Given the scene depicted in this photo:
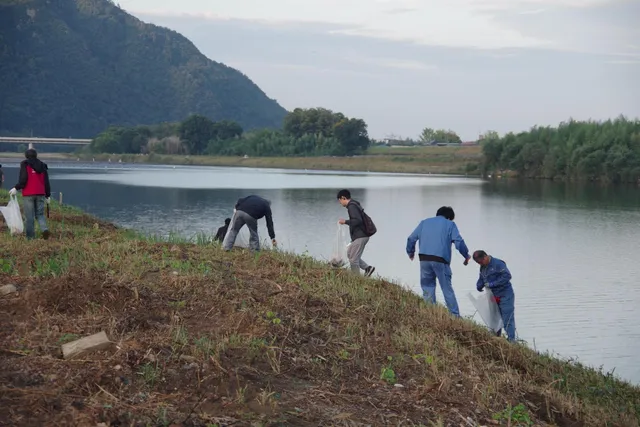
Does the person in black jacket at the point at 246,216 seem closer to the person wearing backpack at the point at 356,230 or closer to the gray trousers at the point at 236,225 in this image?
the gray trousers at the point at 236,225

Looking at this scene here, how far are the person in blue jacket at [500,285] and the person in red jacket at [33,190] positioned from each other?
7347 millimetres

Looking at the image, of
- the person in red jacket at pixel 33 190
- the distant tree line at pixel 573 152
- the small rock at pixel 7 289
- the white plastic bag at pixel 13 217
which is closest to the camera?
the small rock at pixel 7 289

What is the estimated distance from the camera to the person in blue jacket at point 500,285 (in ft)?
39.4

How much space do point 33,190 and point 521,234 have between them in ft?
73.8

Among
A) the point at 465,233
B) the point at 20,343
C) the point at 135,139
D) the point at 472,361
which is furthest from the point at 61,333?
the point at 135,139

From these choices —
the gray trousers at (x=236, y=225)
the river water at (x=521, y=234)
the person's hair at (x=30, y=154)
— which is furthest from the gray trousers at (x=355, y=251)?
the person's hair at (x=30, y=154)

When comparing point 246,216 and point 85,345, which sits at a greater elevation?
point 246,216

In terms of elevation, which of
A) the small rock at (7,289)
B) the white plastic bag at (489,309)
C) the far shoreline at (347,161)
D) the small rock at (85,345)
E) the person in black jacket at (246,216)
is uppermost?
the person in black jacket at (246,216)

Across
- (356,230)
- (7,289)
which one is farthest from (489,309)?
(7,289)

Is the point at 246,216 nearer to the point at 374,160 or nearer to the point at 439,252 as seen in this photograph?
the point at 439,252

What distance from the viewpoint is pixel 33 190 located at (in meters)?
14.1

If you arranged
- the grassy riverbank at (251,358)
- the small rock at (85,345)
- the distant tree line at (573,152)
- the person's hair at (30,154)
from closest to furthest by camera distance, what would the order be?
1. the grassy riverbank at (251,358)
2. the small rock at (85,345)
3. the person's hair at (30,154)
4. the distant tree line at (573,152)

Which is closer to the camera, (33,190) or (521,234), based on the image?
(33,190)

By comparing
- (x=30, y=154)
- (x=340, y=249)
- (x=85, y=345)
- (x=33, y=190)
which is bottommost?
(x=340, y=249)
